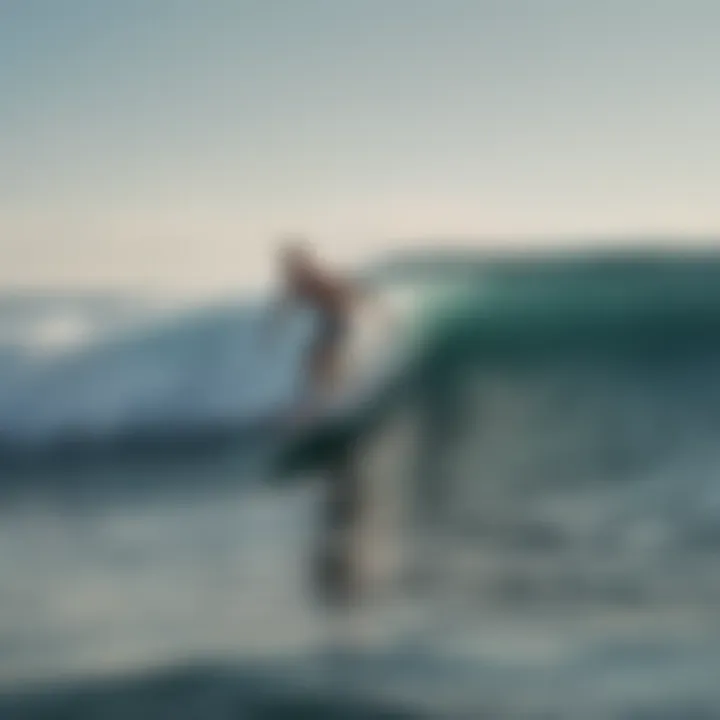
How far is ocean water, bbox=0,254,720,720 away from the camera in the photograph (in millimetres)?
1549

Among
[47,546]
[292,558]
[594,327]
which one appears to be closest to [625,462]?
[594,327]

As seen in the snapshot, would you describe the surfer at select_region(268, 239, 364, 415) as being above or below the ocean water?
above

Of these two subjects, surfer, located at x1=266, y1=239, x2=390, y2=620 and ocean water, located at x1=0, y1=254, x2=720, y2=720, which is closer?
ocean water, located at x1=0, y1=254, x2=720, y2=720

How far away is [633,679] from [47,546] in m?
0.65

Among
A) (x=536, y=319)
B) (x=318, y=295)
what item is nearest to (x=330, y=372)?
(x=318, y=295)

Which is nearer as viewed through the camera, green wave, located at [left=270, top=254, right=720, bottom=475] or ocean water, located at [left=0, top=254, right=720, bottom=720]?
ocean water, located at [left=0, top=254, right=720, bottom=720]

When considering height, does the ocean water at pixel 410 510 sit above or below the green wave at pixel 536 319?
below

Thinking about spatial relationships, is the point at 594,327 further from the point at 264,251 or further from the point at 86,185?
the point at 86,185

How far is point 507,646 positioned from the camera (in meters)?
1.56

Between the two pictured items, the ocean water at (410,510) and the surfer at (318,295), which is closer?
the ocean water at (410,510)

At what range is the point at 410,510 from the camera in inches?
67.2

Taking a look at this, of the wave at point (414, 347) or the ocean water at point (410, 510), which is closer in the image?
the ocean water at point (410, 510)

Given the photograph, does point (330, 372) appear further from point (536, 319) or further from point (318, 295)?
point (536, 319)

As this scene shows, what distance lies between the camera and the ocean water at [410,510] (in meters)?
1.55
